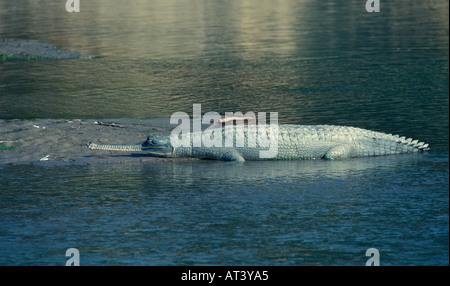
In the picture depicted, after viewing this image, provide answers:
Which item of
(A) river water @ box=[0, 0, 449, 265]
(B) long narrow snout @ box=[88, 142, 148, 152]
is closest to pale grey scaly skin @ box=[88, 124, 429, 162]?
(B) long narrow snout @ box=[88, 142, 148, 152]

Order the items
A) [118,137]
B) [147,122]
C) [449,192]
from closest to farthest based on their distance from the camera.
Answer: [449,192] < [118,137] < [147,122]

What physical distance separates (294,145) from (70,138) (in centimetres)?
407

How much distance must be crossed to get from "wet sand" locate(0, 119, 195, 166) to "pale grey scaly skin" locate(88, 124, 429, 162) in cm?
30

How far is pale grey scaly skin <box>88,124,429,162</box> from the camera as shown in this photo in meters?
11.3

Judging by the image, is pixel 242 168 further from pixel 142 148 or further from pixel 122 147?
pixel 122 147

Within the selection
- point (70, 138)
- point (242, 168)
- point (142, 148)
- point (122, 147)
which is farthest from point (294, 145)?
point (70, 138)

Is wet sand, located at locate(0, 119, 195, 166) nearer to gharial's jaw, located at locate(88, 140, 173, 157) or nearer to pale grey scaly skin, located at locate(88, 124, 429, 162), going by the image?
gharial's jaw, located at locate(88, 140, 173, 157)

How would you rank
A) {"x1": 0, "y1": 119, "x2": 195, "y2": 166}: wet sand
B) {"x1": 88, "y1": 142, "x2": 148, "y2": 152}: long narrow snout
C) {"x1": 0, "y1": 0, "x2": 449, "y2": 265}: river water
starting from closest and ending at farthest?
{"x1": 0, "y1": 0, "x2": 449, "y2": 265}: river water < {"x1": 88, "y1": 142, "x2": 148, "y2": 152}: long narrow snout < {"x1": 0, "y1": 119, "x2": 195, "y2": 166}: wet sand

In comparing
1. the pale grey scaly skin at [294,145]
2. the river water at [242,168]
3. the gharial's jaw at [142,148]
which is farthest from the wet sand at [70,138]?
the river water at [242,168]

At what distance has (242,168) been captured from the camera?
11094mm
